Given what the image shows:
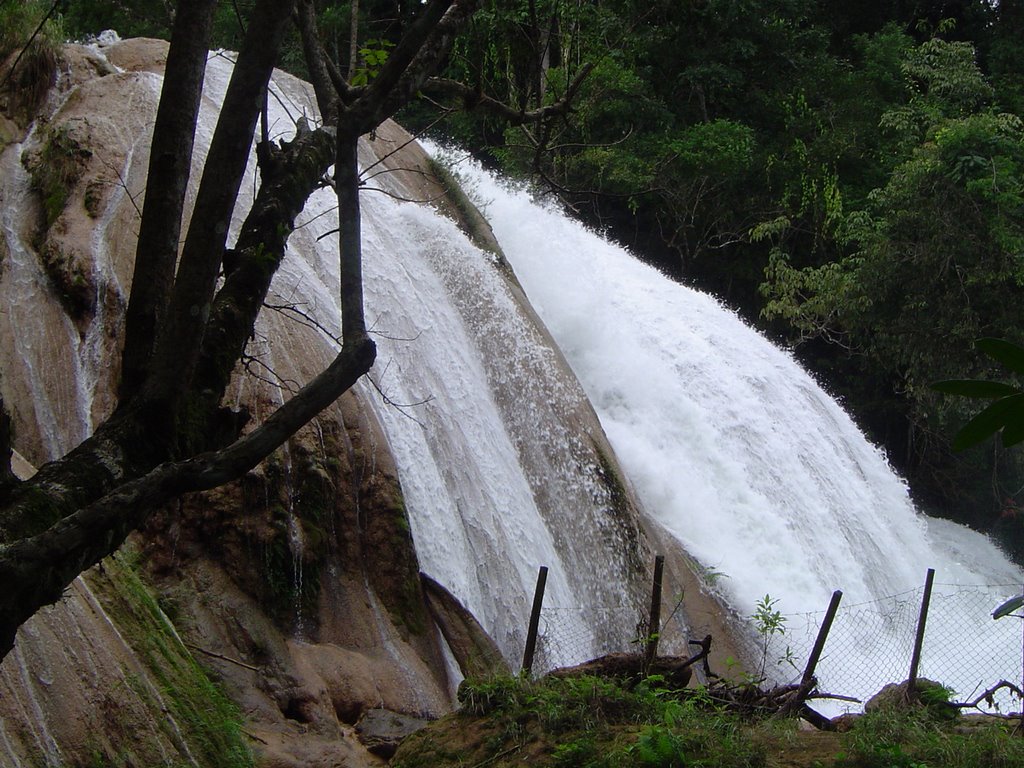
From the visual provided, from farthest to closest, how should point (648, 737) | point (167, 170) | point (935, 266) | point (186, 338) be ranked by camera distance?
point (935, 266) → point (648, 737) → point (167, 170) → point (186, 338)

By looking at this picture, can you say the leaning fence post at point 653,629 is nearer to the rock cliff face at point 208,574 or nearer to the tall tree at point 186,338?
the rock cliff face at point 208,574

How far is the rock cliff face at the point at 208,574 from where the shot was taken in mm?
5012

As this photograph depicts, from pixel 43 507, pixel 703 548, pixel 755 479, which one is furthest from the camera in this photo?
pixel 755 479

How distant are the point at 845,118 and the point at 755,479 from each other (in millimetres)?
11314

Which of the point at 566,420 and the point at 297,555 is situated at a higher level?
the point at 566,420

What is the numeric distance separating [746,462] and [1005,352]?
1133cm

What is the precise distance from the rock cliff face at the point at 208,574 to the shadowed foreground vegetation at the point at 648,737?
81 cm

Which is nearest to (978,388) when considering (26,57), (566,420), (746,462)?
(566,420)

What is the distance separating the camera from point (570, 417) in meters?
10.5

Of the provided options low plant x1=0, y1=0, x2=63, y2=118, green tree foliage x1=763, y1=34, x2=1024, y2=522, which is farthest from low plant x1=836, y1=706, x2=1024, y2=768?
green tree foliage x1=763, y1=34, x2=1024, y2=522

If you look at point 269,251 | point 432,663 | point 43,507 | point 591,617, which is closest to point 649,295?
point 591,617

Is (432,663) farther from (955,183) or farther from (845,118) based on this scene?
(845,118)

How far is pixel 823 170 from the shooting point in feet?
67.2

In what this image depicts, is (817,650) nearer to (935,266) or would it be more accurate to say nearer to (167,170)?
(167,170)
